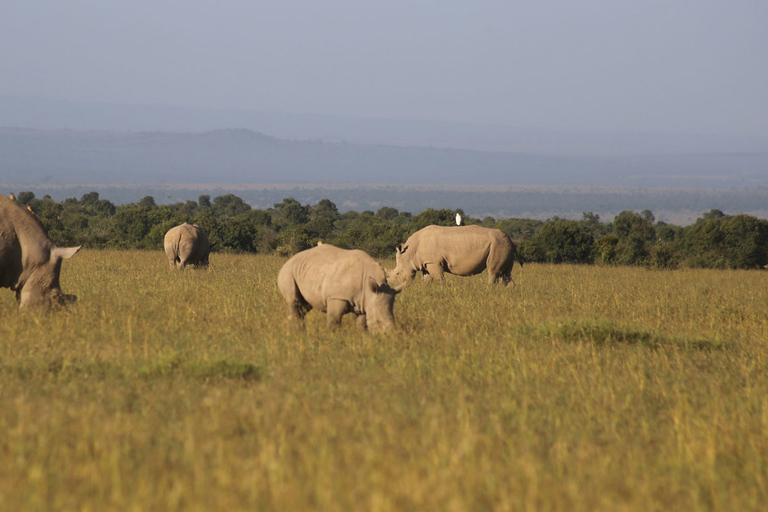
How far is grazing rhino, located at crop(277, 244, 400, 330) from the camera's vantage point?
888 cm

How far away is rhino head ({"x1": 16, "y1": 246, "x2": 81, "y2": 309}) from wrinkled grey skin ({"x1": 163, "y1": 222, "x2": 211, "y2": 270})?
28.0 feet

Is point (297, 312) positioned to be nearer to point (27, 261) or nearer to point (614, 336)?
point (27, 261)

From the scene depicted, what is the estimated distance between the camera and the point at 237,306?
11.4 m

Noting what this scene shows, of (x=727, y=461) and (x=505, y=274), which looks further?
(x=505, y=274)

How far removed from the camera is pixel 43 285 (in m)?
9.48

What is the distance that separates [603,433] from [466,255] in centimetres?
1094

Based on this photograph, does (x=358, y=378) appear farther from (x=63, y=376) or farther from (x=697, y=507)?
(x=697, y=507)

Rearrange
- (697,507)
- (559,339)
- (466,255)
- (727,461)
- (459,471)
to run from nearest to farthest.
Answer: (697,507), (459,471), (727,461), (559,339), (466,255)

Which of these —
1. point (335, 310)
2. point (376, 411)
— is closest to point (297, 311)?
point (335, 310)

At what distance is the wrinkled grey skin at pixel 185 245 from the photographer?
18141mm

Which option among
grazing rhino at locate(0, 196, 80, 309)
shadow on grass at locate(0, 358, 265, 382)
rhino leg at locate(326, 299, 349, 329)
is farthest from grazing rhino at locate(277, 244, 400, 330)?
grazing rhino at locate(0, 196, 80, 309)

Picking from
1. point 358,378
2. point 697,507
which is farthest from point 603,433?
point 358,378

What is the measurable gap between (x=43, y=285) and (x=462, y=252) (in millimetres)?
9196

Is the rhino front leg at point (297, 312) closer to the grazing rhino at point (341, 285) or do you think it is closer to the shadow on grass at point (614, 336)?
the grazing rhino at point (341, 285)
